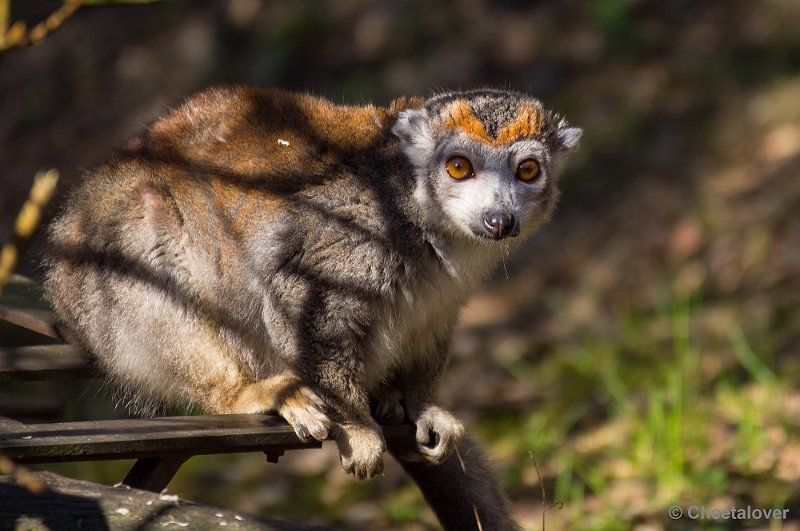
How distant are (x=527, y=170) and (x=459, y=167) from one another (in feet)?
0.91

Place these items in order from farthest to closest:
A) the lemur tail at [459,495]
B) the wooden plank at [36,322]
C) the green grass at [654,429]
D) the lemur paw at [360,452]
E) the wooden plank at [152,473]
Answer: the green grass at [654,429]
the wooden plank at [36,322]
the lemur tail at [459,495]
the lemur paw at [360,452]
the wooden plank at [152,473]

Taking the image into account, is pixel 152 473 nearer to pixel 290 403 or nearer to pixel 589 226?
pixel 290 403

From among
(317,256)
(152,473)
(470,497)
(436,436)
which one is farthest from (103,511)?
(470,497)

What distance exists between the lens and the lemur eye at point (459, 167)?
165 inches

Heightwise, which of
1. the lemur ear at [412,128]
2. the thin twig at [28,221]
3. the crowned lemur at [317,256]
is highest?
the thin twig at [28,221]

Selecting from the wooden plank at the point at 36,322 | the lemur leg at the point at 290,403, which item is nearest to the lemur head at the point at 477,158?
the lemur leg at the point at 290,403

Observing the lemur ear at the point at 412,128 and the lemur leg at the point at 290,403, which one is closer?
the lemur leg at the point at 290,403

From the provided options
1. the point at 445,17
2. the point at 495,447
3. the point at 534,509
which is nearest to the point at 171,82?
the point at 445,17

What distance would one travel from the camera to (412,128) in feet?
13.9

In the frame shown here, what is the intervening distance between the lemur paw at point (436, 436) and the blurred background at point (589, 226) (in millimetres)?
1126

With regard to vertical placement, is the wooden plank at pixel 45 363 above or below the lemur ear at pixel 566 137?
below

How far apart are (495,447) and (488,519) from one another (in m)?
2.63

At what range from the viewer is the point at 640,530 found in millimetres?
5324

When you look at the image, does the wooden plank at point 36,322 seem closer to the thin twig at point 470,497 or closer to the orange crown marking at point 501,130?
the thin twig at point 470,497
